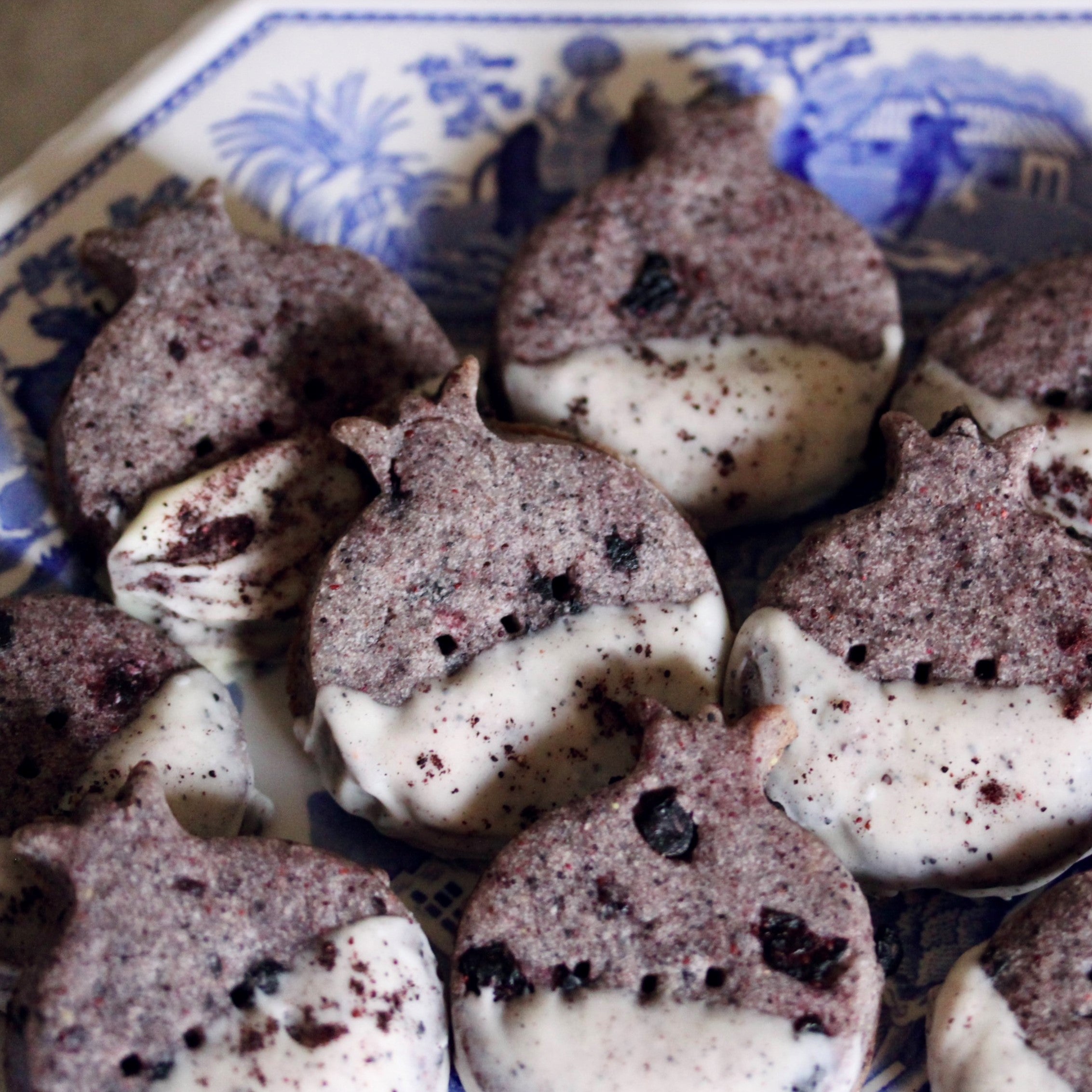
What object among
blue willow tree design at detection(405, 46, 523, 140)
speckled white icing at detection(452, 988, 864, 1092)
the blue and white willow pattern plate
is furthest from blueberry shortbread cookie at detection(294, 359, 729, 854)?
blue willow tree design at detection(405, 46, 523, 140)

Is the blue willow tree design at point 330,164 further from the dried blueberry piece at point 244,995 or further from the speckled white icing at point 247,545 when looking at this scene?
the dried blueberry piece at point 244,995

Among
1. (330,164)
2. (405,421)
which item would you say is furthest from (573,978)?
(330,164)

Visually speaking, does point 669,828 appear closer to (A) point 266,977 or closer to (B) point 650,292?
(A) point 266,977

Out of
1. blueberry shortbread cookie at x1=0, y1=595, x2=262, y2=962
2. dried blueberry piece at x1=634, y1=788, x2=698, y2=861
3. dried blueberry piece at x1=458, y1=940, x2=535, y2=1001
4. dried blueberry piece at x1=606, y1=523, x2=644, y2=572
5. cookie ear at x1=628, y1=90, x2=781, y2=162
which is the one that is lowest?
dried blueberry piece at x1=458, y1=940, x2=535, y2=1001

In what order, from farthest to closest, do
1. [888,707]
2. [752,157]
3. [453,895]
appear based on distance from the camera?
[752,157] → [453,895] → [888,707]

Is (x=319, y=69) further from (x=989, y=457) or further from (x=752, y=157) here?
(x=989, y=457)

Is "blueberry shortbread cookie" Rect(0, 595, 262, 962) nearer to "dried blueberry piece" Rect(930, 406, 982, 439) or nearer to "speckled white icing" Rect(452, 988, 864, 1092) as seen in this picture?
"speckled white icing" Rect(452, 988, 864, 1092)

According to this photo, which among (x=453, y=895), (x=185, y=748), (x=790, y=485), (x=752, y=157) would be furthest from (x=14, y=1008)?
(x=752, y=157)
